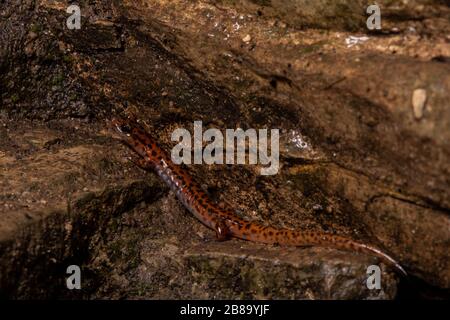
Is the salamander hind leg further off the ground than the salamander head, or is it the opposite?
the salamander head

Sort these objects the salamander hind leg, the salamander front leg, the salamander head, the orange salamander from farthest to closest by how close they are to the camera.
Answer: the salamander head → the salamander front leg → the salamander hind leg → the orange salamander

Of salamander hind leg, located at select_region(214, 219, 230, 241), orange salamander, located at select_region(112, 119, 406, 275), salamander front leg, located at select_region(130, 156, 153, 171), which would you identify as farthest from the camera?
salamander front leg, located at select_region(130, 156, 153, 171)

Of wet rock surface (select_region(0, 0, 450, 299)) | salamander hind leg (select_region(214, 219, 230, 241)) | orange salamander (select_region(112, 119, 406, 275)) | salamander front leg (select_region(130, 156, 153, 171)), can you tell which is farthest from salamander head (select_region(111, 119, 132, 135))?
salamander hind leg (select_region(214, 219, 230, 241))

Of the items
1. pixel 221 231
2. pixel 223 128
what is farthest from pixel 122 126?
pixel 221 231

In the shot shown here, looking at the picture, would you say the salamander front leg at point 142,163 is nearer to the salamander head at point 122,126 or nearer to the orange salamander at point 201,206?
the orange salamander at point 201,206

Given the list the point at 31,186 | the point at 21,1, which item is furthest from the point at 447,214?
the point at 21,1

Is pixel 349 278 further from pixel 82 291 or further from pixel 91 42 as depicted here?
pixel 91 42

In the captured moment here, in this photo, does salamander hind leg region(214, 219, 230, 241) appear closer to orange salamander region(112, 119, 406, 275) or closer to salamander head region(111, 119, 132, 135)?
orange salamander region(112, 119, 406, 275)
